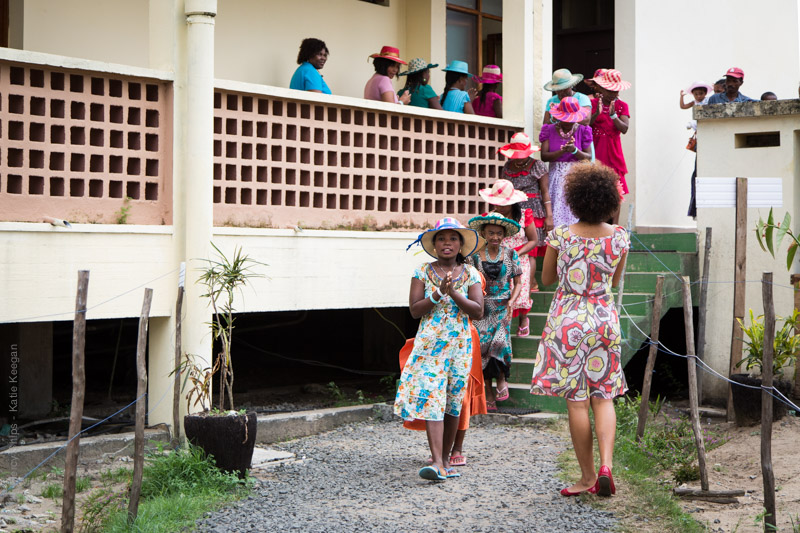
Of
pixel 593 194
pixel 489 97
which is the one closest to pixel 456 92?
pixel 489 97

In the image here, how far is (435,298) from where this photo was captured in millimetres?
6086

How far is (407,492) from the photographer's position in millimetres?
5953

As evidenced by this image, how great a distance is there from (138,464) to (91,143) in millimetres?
3107

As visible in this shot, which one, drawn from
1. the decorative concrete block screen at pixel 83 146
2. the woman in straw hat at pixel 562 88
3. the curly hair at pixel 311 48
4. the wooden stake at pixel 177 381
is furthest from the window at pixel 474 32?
the wooden stake at pixel 177 381

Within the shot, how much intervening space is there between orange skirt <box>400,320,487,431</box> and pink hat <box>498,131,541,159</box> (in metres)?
3.28

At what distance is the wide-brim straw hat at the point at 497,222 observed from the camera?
7.63 metres

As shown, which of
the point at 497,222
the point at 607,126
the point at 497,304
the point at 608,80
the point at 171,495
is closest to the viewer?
the point at 171,495

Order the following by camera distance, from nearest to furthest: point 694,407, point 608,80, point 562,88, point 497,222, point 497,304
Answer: point 694,407 < point 497,222 < point 497,304 < point 562,88 < point 608,80

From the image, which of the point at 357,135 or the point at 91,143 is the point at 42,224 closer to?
the point at 91,143

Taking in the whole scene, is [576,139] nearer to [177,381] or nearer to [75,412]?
[177,381]

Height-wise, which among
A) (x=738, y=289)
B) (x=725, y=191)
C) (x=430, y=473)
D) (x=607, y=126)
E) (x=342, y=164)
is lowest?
(x=430, y=473)

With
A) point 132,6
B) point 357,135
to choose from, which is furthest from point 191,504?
point 132,6

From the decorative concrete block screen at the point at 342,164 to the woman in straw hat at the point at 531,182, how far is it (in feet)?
1.79

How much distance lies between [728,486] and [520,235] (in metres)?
3.11
